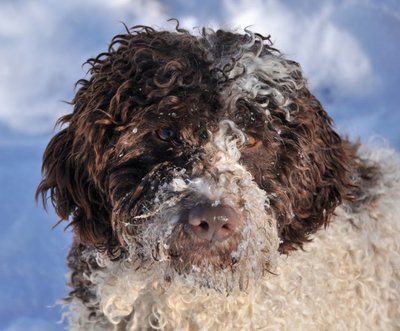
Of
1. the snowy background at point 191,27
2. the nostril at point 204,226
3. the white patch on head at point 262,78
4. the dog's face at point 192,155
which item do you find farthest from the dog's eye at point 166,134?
the snowy background at point 191,27

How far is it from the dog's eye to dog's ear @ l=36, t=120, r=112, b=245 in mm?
355

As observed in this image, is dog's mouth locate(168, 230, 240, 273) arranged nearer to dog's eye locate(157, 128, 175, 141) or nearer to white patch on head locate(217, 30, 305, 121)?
dog's eye locate(157, 128, 175, 141)

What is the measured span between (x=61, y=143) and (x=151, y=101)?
19.9 inches

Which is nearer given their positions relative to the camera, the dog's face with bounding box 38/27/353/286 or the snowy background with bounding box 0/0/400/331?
the dog's face with bounding box 38/27/353/286

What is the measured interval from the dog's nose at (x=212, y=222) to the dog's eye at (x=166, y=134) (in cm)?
42

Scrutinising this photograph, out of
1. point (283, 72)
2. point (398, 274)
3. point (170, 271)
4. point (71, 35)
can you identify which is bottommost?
point (170, 271)

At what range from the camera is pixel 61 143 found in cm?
320

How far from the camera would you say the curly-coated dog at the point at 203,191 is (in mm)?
2676

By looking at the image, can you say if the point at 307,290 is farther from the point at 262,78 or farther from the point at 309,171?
the point at 262,78

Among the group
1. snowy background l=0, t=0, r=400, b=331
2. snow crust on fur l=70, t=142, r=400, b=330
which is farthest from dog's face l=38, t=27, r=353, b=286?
snowy background l=0, t=0, r=400, b=331

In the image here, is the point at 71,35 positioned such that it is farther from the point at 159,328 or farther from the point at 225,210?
the point at 225,210

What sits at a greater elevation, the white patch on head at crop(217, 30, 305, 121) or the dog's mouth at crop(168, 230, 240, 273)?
the white patch on head at crop(217, 30, 305, 121)

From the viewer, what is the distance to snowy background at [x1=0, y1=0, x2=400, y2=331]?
6.52 m

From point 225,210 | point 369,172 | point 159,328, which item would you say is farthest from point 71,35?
point 225,210
